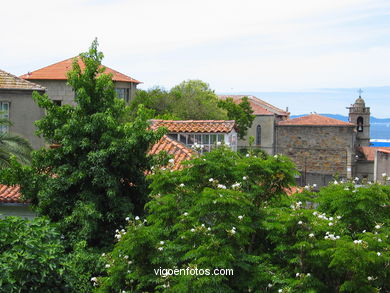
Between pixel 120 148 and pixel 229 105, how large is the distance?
151 ft

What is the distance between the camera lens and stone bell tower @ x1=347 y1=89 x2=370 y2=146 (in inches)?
2980

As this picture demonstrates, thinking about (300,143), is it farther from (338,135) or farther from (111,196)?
(111,196)

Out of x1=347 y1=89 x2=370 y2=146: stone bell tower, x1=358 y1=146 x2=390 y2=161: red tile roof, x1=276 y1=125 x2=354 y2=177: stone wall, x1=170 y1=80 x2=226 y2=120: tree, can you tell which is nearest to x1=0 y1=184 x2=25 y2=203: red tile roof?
x1=170 y1=80 x2=226 y2=120: tree

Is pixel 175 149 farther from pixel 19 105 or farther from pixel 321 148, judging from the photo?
pixel 321 148

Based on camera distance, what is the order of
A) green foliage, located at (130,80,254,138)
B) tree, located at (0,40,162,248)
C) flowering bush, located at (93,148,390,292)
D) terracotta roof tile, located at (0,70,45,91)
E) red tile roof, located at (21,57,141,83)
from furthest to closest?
red tile roof, located at (21,57,141,83), green foliage, located at (130,80,254,138), terracotta roof tile, located at (0,70,45,91), tree, located at (0,40,162,248), flowering bush, located at (93,148,390,292)

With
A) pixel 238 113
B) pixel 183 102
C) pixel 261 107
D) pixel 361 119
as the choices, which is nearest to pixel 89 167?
pixel 183 102

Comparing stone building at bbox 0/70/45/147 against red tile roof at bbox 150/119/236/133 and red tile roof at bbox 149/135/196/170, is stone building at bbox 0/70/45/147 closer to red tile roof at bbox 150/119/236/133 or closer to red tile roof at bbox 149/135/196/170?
red tile roof at bbox 150/119/236/133

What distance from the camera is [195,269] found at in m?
9.98

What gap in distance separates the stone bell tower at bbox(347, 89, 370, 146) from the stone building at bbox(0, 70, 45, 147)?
5599 centimetres

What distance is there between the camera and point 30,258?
12344 mm

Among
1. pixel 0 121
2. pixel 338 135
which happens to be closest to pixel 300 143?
pixel 338 135

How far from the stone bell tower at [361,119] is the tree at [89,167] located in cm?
6374

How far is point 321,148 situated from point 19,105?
46650 mm

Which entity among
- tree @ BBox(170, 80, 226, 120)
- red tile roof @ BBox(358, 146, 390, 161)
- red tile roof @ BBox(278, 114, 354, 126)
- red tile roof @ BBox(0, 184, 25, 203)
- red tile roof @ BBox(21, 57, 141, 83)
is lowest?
red tile roof @ BBox(358, 146, 390, 161)
